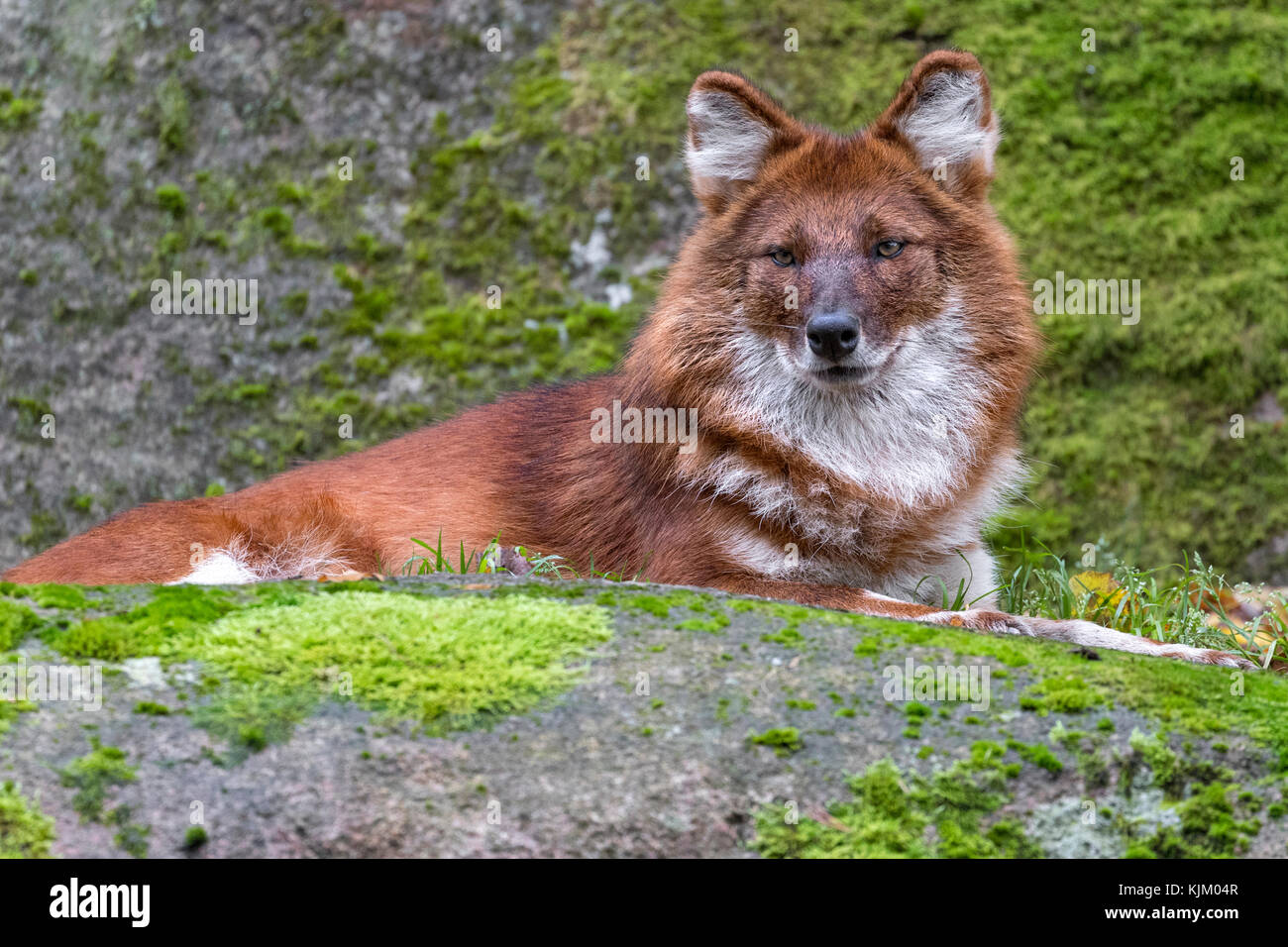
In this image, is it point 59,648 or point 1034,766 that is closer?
point 1034,766

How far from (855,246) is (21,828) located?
3927 mm

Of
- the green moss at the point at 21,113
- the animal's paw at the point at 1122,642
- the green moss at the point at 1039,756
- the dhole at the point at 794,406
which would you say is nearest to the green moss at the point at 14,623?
the dhole at the point at 794,406

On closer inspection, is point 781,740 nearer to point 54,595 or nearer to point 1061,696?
point 1061,696

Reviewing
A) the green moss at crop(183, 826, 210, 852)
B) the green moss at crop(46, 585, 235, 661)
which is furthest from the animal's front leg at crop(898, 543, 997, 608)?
the green moss at crop(183, 826, 210, 852)

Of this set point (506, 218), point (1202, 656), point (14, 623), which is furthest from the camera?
point (506, 218)

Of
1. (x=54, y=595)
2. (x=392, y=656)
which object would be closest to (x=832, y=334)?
(x=392, y=656)

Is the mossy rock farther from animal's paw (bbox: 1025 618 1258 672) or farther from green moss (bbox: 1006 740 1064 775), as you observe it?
animal's paw (bbox: 1025 618 1258 672)

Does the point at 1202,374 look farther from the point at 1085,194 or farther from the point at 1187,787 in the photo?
the point at 1187,787

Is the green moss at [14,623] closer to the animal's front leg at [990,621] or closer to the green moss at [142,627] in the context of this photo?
the green moss at [142,627]

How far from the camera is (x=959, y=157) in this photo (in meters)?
6.02

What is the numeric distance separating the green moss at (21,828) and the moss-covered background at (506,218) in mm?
5329

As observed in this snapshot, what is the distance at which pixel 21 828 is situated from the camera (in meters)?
3.04
